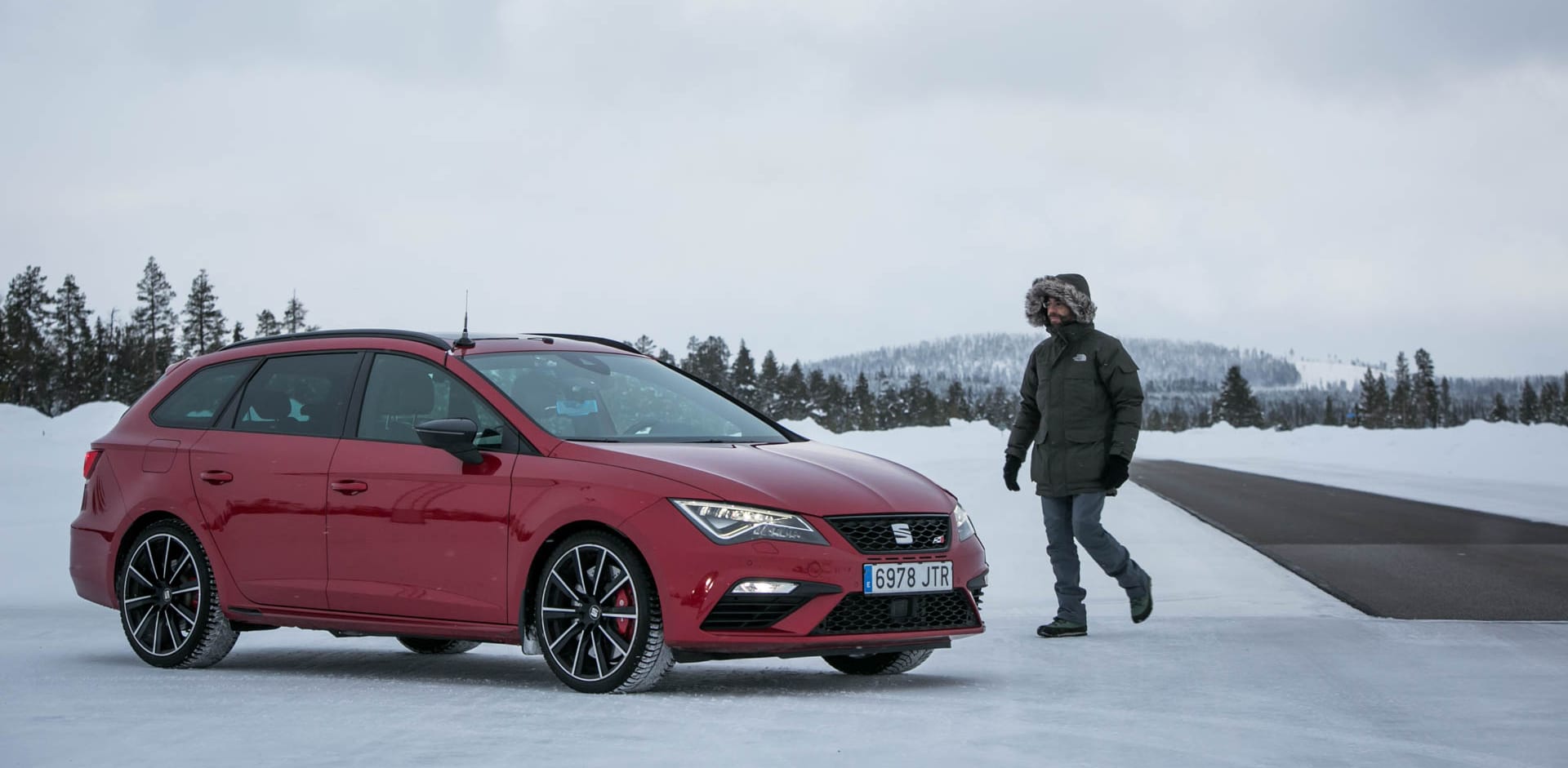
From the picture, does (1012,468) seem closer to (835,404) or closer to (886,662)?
(886,662)

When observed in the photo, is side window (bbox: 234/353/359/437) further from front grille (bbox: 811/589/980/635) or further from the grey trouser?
the grey trouser

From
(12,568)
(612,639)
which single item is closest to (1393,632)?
(612,639)

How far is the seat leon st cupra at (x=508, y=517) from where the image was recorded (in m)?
6.45

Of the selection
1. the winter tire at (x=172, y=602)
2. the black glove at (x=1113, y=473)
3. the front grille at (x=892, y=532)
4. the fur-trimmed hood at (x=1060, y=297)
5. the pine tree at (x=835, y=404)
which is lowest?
the winter tire at (x=172, y=602)

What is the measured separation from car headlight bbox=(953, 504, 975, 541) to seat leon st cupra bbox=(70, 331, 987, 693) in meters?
0.02

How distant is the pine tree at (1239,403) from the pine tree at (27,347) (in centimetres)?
11524

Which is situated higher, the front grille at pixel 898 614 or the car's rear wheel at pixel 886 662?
the front grille at pixel 898 614

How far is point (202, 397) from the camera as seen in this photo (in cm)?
852

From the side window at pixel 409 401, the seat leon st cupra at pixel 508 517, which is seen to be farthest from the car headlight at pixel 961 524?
the side window at pixel 409 401

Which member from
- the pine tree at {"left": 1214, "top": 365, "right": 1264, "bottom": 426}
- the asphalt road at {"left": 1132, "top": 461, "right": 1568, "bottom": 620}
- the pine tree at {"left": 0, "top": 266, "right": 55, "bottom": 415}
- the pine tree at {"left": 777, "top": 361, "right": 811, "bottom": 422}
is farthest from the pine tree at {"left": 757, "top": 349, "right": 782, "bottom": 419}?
the asphalt road at {"left": 1132, "top": 461, "right": 1568, "bottom": 620}

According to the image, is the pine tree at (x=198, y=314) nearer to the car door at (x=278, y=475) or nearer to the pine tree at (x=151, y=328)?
the pine tree at (x=151, y=328)

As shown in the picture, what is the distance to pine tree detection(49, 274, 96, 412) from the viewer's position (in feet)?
429

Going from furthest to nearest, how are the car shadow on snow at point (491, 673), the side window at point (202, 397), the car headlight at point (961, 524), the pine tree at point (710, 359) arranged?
the pine tree at point (710, 359) < the side window at point (202, 397) < the car headlight at point (961, 524) < the car shadow on snow at point (491, 673)

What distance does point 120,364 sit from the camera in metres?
136
